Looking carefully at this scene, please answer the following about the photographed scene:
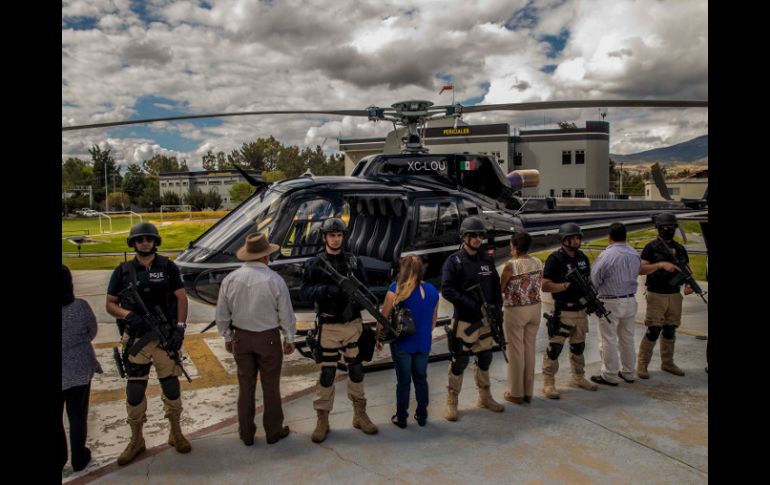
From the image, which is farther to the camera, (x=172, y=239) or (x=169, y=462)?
(x=172, y=239)

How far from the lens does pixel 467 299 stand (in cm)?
479

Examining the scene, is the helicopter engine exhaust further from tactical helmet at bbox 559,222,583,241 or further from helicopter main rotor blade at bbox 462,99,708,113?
tactical helmet at bbox 559,222,583,241

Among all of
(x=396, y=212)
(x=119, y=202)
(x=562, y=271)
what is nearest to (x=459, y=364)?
(x=562, y=271)

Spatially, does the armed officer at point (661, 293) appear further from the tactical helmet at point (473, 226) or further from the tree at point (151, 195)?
the tree at point (151, 195)

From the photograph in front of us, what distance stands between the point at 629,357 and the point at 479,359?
209cm

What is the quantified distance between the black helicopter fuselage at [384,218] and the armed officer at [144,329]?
4.93ft

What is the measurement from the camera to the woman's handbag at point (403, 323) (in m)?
4.53

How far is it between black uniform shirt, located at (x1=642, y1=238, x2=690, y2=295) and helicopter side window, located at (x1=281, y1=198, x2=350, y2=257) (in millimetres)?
3784

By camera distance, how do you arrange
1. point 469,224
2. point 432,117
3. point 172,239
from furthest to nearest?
point 172,239 < point 432,117 < point 469,224
